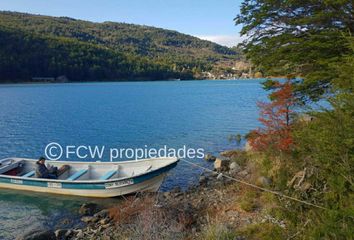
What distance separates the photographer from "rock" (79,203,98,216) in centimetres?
1346

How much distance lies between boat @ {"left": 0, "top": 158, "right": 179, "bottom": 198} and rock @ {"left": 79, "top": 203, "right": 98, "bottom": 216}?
3.00 ft

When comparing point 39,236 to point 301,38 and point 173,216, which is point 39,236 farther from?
point 301,38

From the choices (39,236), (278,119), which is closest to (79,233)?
(39,236)

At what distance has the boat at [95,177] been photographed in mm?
14320

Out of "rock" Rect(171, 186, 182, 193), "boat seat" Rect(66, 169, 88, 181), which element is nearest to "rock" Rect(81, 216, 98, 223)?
"boat seat" Rect(66, 169, 88, 181)

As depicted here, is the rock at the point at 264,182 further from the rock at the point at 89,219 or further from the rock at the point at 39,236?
the rock at the point at 39,236

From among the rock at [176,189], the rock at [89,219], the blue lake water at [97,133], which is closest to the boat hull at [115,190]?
the blue lake water at [97,133]

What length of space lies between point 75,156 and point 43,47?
346 feet

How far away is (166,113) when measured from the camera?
141ft

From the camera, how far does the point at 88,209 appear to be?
44.4 ft

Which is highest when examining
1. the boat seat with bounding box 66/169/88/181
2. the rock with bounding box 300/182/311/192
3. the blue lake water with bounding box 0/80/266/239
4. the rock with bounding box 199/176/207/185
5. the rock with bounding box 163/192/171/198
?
the rock with bounding box 300/182/311/192

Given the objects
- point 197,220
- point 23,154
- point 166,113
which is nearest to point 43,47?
point 166,113

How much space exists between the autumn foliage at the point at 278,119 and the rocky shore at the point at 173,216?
158cm

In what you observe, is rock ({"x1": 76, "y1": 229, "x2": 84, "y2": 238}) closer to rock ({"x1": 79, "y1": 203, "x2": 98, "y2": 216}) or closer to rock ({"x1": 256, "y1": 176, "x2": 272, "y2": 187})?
rock ({"x1": 79, "y1": 203, "x2": 98, "y2": 216})
